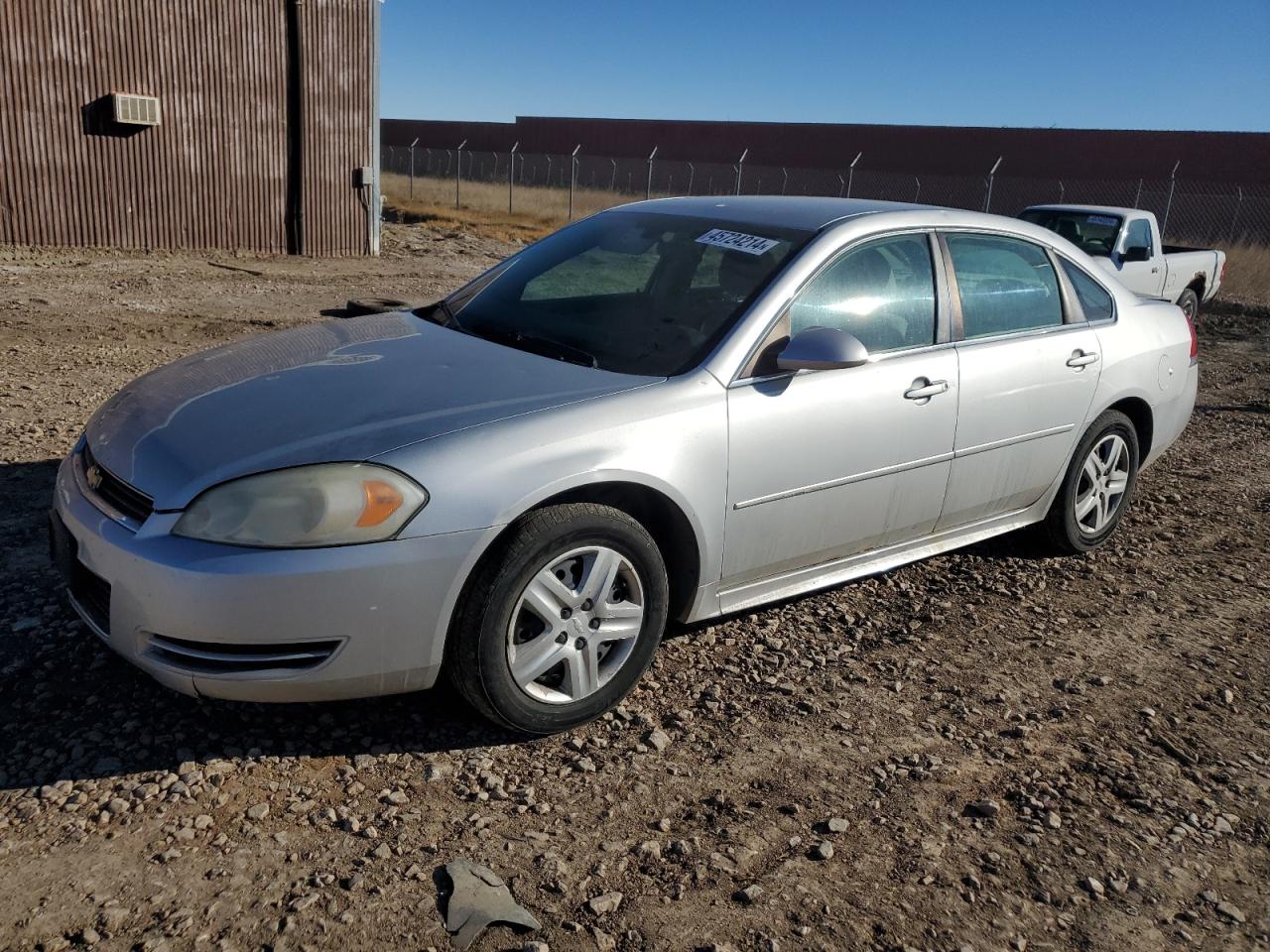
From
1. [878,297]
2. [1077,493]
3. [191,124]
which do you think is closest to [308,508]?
[878,297]

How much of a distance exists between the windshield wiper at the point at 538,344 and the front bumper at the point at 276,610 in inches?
37.6

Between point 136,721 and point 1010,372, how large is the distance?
137 inches

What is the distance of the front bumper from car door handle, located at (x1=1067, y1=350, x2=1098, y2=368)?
9.85ft

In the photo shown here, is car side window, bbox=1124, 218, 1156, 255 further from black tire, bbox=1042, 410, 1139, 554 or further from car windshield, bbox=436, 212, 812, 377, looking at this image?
car windshield, bbox=436, 212, 812, 377

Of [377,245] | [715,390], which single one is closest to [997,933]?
Result: [715,390]

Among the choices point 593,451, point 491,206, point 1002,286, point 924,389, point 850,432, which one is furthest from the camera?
point 491,206

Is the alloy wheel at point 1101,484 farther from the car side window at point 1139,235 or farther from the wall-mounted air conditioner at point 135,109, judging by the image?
the wall-mounted air conditioner at point 135,109

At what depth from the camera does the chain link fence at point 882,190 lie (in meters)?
27.3

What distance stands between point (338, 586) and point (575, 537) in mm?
702

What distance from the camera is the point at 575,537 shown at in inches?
128

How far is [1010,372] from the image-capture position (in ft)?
14.9

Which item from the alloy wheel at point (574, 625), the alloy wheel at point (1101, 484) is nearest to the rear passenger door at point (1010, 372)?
the alloy wheel at point (1101, 484)

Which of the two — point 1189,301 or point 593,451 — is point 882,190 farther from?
point 593,451

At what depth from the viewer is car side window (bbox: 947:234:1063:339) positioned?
4523mm
